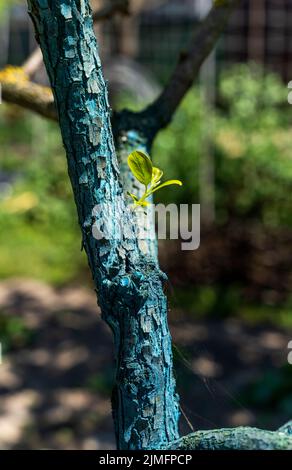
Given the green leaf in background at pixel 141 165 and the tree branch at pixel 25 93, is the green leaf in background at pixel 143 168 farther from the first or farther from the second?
the tree branch at pixel 25 93

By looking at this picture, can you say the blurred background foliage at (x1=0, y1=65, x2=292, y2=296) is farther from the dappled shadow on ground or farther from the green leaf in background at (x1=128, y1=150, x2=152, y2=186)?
the green leaf in background at (x1=128, y1=150, x2=152, y2=186)

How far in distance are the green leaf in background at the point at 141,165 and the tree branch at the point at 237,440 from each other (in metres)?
0.46

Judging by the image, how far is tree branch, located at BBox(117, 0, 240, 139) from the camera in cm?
214

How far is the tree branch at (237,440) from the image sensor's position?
1.23 metres

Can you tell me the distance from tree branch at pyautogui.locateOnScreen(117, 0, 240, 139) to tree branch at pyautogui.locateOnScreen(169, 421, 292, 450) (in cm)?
98

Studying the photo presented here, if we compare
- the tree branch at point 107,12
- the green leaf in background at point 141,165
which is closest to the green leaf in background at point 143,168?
the green leaf in background at point 141,165

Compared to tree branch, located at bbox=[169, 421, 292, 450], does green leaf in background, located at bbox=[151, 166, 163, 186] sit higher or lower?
higher

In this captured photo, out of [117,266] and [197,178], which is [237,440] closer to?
[117,266]

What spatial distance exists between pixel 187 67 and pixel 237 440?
1263 millimetres

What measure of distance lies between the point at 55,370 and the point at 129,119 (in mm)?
2855

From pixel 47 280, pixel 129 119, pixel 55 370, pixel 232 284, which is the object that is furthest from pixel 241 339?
pixel 129 119

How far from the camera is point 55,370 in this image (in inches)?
182

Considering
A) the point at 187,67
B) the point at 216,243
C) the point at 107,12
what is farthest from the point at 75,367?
the point at 187,67

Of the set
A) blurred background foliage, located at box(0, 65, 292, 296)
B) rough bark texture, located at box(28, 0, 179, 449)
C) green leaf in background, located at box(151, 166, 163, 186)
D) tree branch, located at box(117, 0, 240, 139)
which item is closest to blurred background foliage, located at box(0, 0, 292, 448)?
blurred background foliage, located at box(0, 65, 292, 296)
